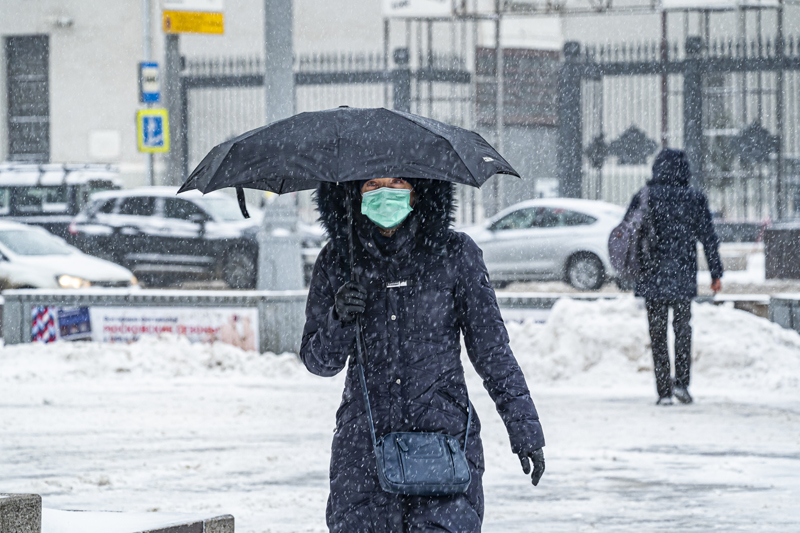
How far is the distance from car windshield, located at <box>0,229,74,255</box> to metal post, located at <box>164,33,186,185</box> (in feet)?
29.8

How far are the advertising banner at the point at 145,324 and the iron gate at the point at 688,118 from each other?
1452cm

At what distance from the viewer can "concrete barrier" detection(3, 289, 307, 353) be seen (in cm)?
1047

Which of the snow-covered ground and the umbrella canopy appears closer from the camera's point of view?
the umbrella canopy

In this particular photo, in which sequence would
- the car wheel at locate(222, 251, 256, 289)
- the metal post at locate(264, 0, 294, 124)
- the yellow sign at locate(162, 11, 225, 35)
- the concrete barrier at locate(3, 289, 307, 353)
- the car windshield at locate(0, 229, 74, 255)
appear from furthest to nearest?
the car wheel at locate(222, 251, 256, 289)
the yellow sign at locate(162, 11, 225, 35)
the car windshield at locate(0, 229, 74, 255)
the metal post at locate(264, 0, 294, 124)
the concrete barrier at locate(3, 289, 307, 353)

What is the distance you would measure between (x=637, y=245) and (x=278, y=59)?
4459 millimetres

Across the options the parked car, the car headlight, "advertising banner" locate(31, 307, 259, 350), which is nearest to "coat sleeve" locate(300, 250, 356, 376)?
"advertising banner" locate(31, 307, 259, 350)

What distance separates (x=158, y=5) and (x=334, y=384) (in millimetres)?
17516

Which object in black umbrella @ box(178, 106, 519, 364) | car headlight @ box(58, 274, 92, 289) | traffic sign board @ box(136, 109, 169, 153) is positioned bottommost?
car headlight @ box(58, 274, 92, 289)

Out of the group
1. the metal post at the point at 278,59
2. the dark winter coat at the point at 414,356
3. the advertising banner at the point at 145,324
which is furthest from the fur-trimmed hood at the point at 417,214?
the metal post at the point at 278,59

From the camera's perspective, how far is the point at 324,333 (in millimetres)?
3119

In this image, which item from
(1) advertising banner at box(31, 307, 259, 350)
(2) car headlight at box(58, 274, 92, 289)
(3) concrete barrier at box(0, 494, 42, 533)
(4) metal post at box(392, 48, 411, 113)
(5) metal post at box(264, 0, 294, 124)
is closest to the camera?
(3) concrete barrier at box(0, 494, 42, 533)

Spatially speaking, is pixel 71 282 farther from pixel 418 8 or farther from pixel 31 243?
pixel 418 8

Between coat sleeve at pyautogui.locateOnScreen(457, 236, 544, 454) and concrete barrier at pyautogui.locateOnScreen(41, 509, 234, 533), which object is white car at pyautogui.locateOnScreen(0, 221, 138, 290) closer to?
concrete barrier at pyautogui.locateOnScreen(41, 509, 234, 533)

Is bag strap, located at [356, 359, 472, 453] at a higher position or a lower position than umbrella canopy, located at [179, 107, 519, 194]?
lower
